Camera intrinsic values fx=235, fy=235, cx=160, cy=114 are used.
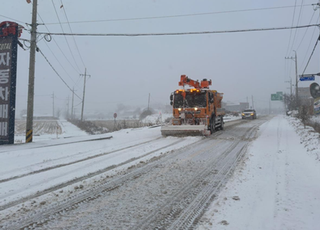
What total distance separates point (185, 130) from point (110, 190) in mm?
8592

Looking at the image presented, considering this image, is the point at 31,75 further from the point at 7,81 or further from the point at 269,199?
the point at 269,199

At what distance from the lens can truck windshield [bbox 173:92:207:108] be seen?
44.7 feet

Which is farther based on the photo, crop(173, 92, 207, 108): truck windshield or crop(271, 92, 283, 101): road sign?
crop(271, 92, 283, 101): road sign

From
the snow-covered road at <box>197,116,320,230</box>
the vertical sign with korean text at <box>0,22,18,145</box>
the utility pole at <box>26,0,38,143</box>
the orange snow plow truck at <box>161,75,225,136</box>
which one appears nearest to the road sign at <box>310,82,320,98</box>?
the orange snow plow truck at <box>161,75,225,136</box>

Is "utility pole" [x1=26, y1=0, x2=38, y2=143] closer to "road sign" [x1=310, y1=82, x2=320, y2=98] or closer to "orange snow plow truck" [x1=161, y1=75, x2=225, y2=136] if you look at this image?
"orange snow plow truck" [x1=161, y1=75, x2=225, y2=136]

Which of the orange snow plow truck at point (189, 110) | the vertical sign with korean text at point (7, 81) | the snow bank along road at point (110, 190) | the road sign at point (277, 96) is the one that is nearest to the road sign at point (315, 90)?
the orange snow plow truck at point (189, 110)

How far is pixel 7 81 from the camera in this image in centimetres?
1111

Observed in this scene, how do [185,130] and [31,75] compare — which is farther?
[185,130]

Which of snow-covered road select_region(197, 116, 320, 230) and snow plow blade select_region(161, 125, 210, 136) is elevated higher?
snow plow blade select_region(161, 125, 210, 136)

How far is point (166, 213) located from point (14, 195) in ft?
9.08

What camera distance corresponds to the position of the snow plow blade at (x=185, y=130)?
12461 millimetres

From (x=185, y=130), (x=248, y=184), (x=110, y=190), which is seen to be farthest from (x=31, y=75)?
(x=248, y=184)

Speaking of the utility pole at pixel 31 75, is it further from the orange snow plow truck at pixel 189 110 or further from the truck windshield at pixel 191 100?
the truck windshield at pixel 191 100

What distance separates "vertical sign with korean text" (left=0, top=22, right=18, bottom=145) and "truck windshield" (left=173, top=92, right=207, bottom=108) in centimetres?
851
